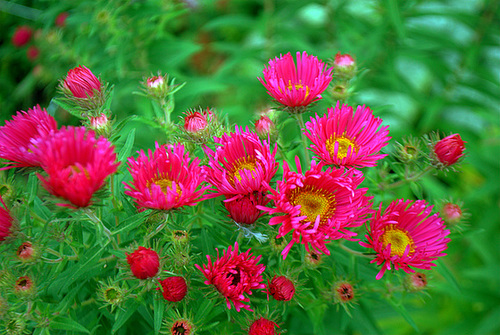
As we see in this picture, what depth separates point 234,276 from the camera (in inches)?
29.3

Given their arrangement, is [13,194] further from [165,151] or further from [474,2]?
[474,2]

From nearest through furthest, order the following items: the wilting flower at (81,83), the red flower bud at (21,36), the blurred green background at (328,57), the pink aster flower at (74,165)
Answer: the pink aster flower at (74,165), the wilting flower at (81,83), the blurred green background at (328,57), the red flower bud at (21,36)

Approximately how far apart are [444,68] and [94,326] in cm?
187

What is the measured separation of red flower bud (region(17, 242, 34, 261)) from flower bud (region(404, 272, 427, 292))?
0.82 m

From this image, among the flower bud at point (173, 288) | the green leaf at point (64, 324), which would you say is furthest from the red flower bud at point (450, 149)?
the green leaf at point (64, 324)

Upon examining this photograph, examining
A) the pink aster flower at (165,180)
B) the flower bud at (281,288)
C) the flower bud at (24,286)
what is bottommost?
the flower bud at (281,288)

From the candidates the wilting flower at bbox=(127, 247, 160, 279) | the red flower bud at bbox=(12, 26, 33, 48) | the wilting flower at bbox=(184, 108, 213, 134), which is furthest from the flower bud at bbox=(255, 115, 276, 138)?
the red flower bud at bbox=(12, 26, 33, 48)

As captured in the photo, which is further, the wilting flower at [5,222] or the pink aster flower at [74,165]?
the wilting flower at [5,222]

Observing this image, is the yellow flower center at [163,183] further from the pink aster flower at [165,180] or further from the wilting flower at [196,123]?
the wilting flower at [196,123]

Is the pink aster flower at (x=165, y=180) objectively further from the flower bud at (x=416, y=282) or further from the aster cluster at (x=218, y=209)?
the flower bud at (x=416, y=282)

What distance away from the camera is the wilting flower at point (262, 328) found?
75 cm

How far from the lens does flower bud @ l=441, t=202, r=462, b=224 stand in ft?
3.20

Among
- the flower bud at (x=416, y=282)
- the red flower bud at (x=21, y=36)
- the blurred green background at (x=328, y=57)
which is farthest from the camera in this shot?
the red flower bud at (x=21, y=36)

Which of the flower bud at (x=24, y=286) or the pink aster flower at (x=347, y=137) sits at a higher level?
the pink aster flower at (x=347, y=137)
